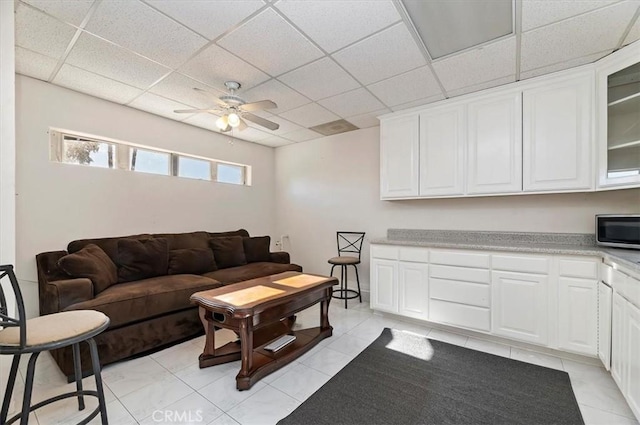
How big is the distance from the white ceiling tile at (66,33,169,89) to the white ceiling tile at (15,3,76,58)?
0.27 ft

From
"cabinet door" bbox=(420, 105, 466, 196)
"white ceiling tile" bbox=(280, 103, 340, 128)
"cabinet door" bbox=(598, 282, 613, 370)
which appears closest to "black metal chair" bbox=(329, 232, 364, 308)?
"cabinet door" bbox=(420, 105, 466, 196)

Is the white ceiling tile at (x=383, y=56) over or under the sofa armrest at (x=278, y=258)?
over

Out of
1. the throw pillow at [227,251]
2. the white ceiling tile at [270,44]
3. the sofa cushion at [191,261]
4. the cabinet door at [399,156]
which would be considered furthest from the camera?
the throw pillow at [227,251]

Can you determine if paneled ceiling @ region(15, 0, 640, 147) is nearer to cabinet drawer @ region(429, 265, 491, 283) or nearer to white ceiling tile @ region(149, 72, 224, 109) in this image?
white ceiling tile @ region(149, 72, 224, 109)

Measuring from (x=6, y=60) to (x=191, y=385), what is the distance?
95.1 inches

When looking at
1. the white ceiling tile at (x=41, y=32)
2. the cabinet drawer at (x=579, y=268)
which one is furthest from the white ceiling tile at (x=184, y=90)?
the cabinet drawer at (x=579, y=268)

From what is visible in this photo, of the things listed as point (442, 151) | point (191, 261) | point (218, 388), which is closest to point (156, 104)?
point (191, 261)

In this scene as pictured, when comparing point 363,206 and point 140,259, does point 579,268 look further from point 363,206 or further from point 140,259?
point 140,259

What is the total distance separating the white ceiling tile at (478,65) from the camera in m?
2.24

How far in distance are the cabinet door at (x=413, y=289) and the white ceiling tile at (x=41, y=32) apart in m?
3.69

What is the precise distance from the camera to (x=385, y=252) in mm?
3412

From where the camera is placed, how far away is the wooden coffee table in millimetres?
2055

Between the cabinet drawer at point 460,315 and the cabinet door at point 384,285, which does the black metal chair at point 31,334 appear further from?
the cabinet drawer at point 460,315

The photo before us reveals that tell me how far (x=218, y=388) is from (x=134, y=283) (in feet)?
4.94
